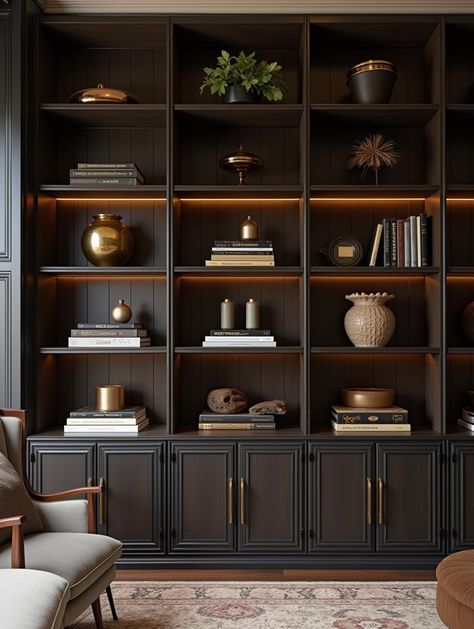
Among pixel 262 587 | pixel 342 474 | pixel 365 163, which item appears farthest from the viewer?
pixel 365 163

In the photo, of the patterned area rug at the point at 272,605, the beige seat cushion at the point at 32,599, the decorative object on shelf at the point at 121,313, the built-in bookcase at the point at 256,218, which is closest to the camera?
the beige seat cushion at the point at 32,599

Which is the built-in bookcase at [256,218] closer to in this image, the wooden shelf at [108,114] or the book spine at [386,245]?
the wooden shelf at [108,114]

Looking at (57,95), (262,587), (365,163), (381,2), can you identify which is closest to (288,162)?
(365,163)

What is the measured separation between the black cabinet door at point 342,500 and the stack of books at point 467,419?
60 centimetres

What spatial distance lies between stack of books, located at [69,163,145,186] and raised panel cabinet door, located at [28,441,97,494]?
4.76 feet

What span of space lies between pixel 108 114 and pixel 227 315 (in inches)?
52.4

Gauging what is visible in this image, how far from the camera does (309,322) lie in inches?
142

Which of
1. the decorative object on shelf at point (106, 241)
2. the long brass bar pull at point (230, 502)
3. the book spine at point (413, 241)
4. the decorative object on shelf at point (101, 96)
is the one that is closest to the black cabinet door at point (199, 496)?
the long brass bar pull at point (230, 502)

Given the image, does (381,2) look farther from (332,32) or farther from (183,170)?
(183,170)

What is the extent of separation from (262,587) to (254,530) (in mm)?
318

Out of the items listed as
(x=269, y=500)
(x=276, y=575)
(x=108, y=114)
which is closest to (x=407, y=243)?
(x=269, y=500)

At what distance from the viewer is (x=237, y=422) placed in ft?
12.0

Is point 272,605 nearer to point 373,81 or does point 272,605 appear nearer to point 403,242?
point 403,242

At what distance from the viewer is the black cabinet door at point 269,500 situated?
3.51 meters
